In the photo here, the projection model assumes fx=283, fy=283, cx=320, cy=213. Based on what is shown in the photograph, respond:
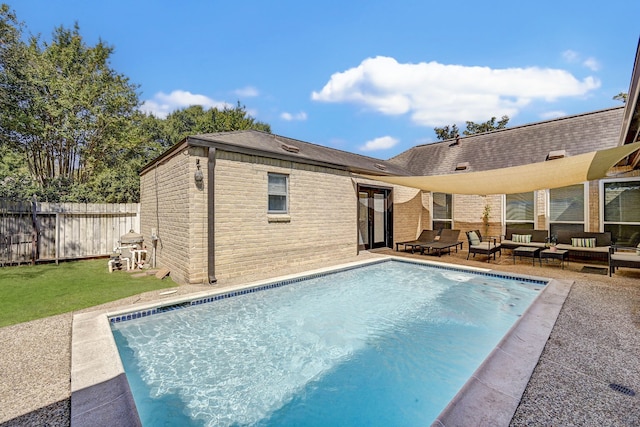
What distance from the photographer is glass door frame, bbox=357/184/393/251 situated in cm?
1270

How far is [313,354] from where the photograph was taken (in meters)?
4.30

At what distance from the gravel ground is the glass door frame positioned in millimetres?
8009

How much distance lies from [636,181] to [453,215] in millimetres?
6428

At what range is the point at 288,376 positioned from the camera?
3.73 metres

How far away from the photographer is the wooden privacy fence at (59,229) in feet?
31.5

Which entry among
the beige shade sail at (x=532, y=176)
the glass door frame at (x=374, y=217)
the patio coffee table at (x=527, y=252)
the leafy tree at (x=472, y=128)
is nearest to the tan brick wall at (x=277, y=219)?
the glass door frame at (x=374, y=217)

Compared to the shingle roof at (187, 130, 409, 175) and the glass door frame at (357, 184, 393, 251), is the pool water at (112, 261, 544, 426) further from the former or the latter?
the glass door frame at (357, 184, 393, 251)

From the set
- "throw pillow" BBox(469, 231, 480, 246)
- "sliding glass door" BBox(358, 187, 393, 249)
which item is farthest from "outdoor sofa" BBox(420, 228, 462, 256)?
"sliding glass door" BBox(358, 187, 393, 249)

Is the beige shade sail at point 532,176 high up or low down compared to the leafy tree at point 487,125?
down

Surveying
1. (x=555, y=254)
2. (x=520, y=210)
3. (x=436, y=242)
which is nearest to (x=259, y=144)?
(x=436, y=242)

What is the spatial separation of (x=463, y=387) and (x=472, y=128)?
36.6m

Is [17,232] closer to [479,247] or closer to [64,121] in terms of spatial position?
[64,121]

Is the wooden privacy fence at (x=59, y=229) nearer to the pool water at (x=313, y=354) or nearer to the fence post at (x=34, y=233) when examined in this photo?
the fence post at (x=34, y=233)

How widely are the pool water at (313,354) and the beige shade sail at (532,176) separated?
9.70 feet
